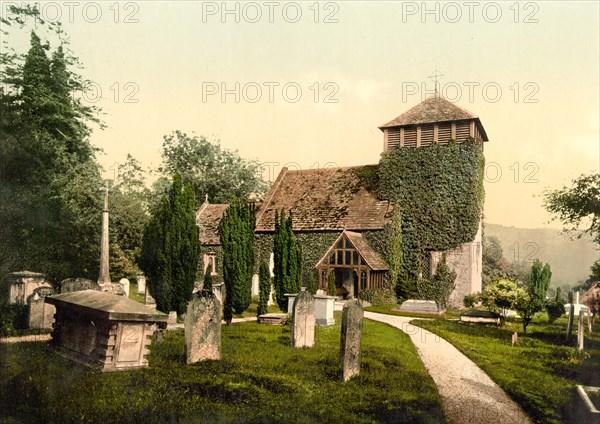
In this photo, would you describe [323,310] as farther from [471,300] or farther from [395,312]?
[471,300]

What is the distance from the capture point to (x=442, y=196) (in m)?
30.7

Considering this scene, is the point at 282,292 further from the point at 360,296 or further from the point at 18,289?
the point at 18,289

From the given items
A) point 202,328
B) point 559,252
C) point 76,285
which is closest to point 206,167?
point 76,285

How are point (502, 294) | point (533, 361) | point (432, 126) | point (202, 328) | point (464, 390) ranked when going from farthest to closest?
point (432, 126), point (502, 294), point (533, 361), point (202, 328), point (464, 390)

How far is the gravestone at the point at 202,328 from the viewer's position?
1099 cm

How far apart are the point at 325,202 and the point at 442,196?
295 inches

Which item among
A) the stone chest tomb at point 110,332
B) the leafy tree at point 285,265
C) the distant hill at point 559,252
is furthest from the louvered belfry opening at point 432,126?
the distant hill at point 559,252

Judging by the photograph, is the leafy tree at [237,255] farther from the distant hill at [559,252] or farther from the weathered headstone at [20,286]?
the distant hill at [559,252]

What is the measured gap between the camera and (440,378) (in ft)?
36.3

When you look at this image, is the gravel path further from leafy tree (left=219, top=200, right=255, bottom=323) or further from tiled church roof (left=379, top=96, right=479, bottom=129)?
tiled church roof (left=379, top=96, right=479, bottom=129)

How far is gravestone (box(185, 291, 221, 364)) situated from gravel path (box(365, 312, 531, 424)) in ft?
16.7

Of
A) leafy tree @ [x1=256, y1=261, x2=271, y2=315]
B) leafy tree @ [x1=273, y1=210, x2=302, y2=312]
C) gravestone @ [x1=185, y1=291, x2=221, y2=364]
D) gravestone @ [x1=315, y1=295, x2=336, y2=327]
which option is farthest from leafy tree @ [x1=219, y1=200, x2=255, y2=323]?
gravestone @ [x1=185, y1=291, x2=221, y2=364]

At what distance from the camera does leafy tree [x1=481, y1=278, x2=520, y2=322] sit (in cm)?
2048

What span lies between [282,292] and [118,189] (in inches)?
557
